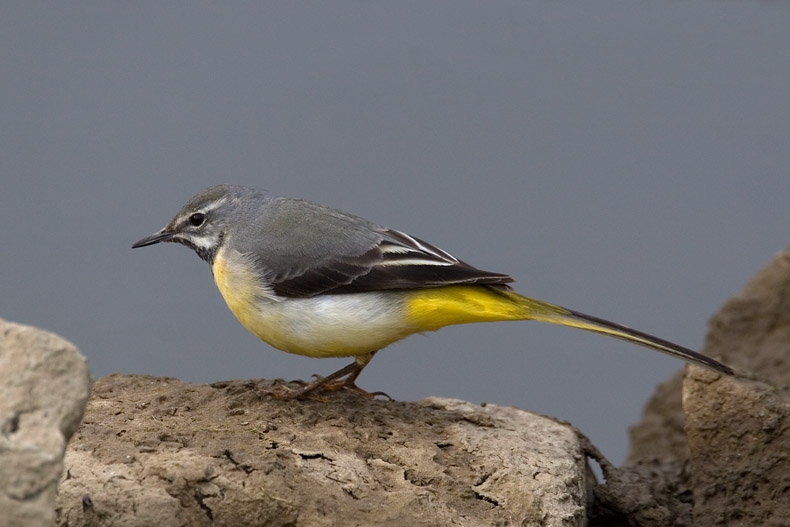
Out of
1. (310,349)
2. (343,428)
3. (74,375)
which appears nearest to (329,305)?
(310,349)

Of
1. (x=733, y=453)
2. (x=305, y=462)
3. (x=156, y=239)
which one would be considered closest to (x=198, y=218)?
(x=156, y=239)

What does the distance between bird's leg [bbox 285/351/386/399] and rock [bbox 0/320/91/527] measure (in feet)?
10.3

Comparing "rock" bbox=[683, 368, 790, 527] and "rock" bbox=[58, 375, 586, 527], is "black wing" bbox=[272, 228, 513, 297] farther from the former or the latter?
"rock" bbox=[683, 368, 790, 527]

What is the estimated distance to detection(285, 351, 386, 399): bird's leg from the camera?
25.4 ft

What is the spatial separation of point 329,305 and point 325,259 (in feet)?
1.15

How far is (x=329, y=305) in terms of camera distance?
7574 millimetres

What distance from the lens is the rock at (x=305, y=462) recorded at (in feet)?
19.9

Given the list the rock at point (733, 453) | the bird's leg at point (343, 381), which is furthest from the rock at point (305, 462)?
the rock at point (733, 453)

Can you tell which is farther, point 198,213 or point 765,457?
point 198,213

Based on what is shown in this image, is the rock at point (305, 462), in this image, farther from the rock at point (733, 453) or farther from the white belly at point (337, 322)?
the rock at point (733, 453)

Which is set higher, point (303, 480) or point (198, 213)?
point (198, 213)

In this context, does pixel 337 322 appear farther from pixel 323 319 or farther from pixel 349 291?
pixel 349 291

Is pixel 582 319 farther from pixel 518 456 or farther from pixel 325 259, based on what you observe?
pixel 325 259

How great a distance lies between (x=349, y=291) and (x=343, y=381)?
0.85 metres
